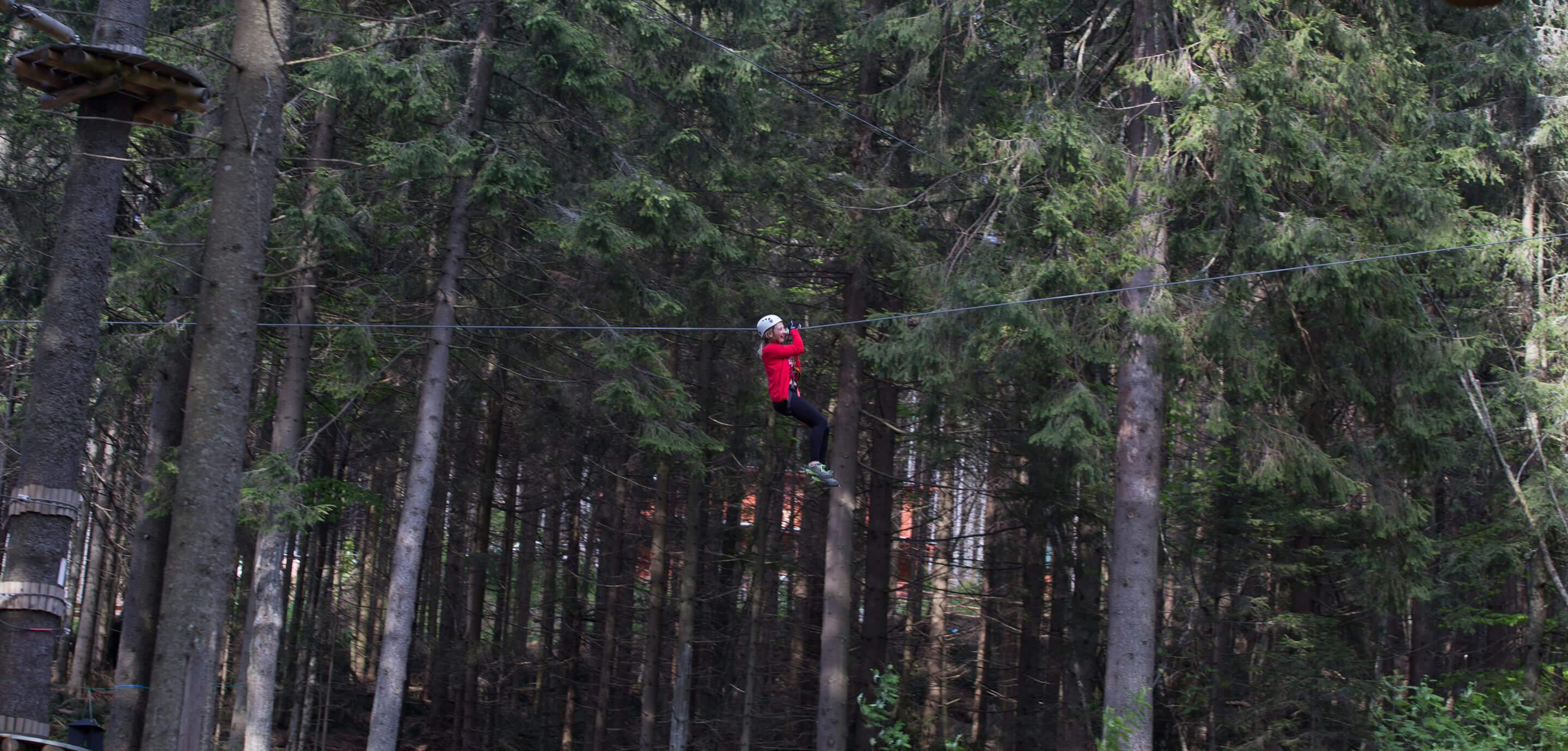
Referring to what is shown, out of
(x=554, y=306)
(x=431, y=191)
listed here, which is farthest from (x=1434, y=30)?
(x=431, y=191)

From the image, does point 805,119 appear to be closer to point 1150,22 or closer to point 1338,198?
point 1150,22

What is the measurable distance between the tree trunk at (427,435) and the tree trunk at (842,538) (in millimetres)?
4867

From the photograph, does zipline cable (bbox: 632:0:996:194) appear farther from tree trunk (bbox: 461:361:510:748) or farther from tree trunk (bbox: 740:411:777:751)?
tree trunk (bbox: 461:361:510:748)

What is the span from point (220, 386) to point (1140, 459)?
8762 mm

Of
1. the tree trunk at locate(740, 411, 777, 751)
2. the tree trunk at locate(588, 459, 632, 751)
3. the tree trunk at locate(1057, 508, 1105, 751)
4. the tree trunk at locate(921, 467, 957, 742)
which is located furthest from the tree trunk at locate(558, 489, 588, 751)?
the tree trunk at locate(1057, 508, 1105, 751)

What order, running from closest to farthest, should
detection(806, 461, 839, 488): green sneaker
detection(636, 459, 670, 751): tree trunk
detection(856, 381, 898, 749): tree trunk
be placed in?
detection(806, 461, 839, 488): green sneaker, detection(856, 381, 898, 749): tree trunk, detection(636, 459, 670, 751): tree trunk

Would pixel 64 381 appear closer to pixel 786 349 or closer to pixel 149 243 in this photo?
pixel 149 243

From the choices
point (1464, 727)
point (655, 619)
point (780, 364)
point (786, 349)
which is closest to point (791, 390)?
point (780, 364)

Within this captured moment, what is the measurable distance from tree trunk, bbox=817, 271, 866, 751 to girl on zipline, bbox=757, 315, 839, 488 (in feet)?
15.2

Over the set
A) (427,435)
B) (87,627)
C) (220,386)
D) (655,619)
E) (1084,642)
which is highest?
(427,435)

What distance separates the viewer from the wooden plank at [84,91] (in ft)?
24.0

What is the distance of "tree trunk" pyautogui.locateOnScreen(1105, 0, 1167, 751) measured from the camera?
10844mm

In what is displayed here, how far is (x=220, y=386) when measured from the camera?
7.23m

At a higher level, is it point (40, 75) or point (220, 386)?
point (40, 75)
